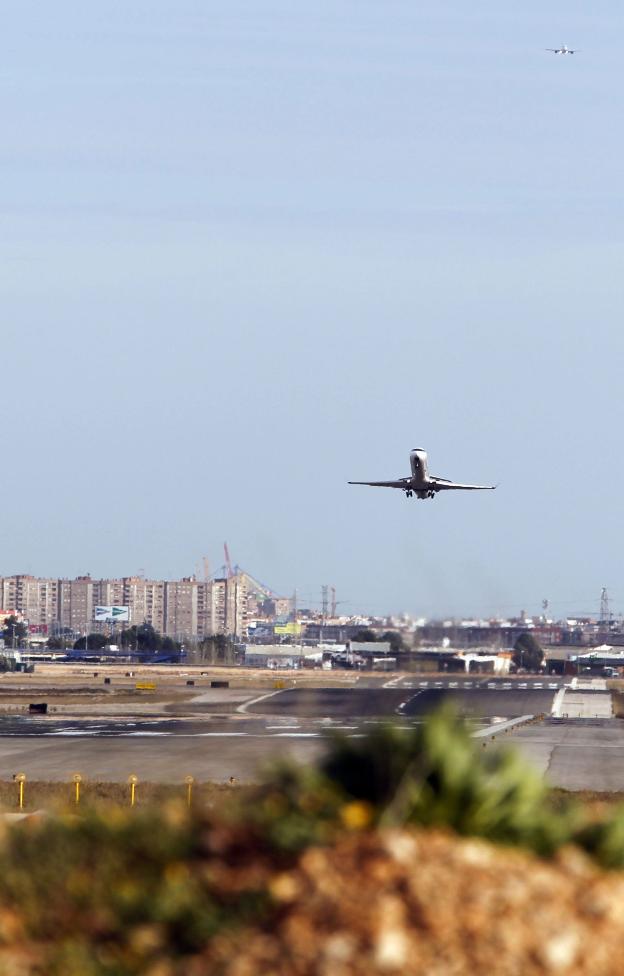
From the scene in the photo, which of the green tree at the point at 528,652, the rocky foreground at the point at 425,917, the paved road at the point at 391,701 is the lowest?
the paved road at the point at 391,701

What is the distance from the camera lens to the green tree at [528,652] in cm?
7675

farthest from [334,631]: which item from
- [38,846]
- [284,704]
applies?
[38,846]

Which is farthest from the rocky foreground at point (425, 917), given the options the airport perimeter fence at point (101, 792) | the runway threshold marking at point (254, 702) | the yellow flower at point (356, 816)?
the runway threshold marking at point (254, 702)

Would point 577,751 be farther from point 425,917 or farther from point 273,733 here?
point 425,917

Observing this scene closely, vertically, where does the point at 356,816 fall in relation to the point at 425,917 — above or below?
above

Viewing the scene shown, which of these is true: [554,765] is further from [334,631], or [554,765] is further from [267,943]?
[334,631]

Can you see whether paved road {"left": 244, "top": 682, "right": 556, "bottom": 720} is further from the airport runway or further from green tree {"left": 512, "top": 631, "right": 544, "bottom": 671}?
green tree {"left": 512, "top": 631, "right": 544, "bottom": 671}

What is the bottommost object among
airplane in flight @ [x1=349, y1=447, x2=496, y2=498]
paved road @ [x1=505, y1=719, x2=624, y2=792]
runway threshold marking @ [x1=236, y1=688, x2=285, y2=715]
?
paved road @ [x1=505, y1=719, x2=624, y2=792]

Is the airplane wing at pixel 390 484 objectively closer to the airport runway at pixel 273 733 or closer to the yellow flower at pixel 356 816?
the airport runway at pixel 273 733

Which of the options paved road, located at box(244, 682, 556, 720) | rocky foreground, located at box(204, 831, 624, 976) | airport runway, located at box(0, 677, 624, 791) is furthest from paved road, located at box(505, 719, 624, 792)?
rocky foreground, located at box(204, 831, 624, 976)

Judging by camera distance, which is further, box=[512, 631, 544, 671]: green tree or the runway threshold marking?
the runway threshold marking

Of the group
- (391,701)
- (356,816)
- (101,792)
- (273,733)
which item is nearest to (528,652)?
(391,701)

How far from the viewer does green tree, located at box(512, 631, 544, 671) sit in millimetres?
76750

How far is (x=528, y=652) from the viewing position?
3233 inches
